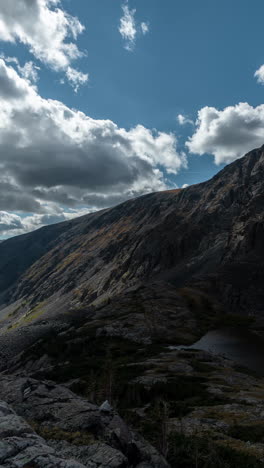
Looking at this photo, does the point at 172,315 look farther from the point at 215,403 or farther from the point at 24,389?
the point at 24,389

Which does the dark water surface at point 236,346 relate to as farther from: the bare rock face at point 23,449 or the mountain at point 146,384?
the bare rock face at point 23,449

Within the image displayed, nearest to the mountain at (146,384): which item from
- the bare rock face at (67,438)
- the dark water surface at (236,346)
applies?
the bare rock face at (67,438)

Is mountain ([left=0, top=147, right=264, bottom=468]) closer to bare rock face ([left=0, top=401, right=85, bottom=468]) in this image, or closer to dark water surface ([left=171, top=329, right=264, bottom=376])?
bare rock face ([left=0, top=401, right=85, bottom=468])

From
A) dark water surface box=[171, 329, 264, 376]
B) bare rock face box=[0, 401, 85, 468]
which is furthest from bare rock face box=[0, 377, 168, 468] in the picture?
dark water surface box=[171, 329, 264, 376]

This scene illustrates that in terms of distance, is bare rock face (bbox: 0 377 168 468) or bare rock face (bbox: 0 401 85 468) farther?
bare rock face (bbox: 0 377 168 468)

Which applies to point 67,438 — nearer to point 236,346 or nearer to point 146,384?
point 146,384

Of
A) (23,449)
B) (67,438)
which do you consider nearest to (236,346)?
(67,438)
